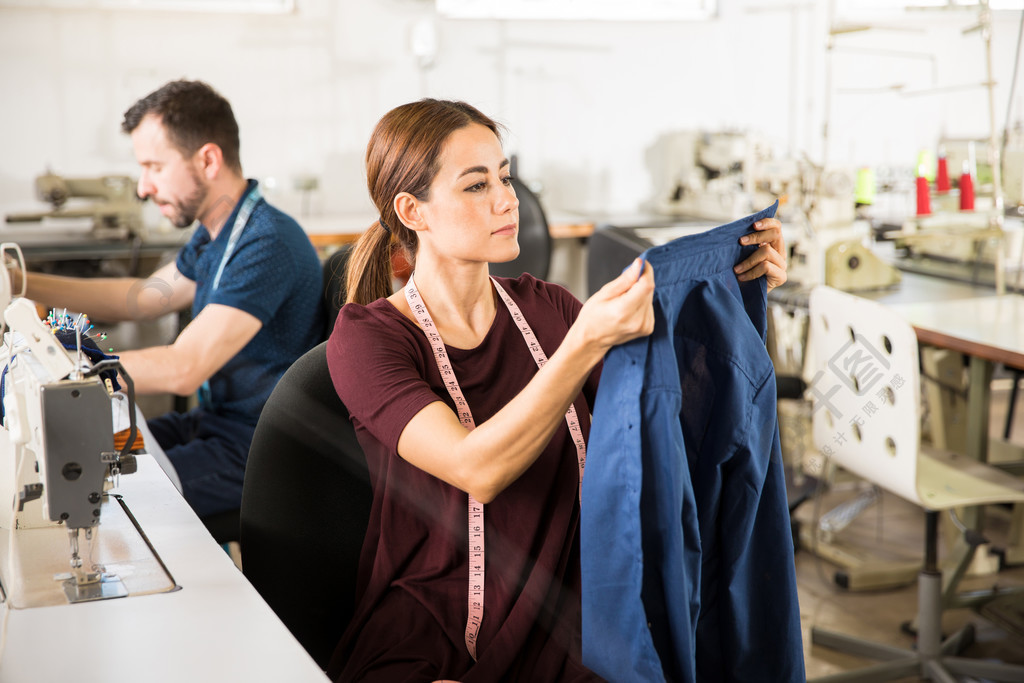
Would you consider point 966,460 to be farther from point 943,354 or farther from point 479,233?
point 479,233

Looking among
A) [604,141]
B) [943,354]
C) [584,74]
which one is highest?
[584,74]

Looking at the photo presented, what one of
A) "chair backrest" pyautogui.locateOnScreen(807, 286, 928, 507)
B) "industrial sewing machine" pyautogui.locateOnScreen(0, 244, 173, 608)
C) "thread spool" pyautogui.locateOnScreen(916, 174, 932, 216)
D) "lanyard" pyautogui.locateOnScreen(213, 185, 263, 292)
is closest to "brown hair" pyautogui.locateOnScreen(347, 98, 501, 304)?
"industrial sewing machine" pyautogui.locateOnScreen(0, 244, 173, 608)

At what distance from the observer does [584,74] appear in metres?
→ 4.80

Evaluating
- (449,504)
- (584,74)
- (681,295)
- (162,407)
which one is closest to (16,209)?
(162,407)

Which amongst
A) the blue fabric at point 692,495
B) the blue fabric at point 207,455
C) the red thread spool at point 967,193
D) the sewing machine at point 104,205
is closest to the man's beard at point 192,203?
the blue fabric at point 207,455

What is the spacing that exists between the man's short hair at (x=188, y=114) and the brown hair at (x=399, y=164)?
0.82 meters

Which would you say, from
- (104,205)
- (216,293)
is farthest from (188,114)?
(104,205)

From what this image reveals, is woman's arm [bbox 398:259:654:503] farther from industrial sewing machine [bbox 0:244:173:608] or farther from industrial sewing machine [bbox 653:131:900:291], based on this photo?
industrial sewing machine [bbox 653:131:900:291]

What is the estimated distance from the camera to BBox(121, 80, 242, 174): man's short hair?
2080mm

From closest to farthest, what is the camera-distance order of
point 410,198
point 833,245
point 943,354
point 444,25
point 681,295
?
point 681,295 → point 410,198 → point 943,354 → point 833,245 → point 444,25

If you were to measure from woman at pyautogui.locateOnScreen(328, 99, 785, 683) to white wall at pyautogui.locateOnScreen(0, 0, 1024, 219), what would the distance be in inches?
101

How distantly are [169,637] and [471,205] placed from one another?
67 cm

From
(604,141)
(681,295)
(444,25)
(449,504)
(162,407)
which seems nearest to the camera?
(681,295)

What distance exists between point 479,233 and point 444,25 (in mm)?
3471
